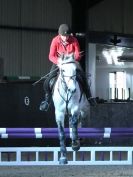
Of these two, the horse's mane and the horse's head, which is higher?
the horse's mane

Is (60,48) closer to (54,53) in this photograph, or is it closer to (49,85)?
(54,53)

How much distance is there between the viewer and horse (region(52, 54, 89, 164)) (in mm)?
9422

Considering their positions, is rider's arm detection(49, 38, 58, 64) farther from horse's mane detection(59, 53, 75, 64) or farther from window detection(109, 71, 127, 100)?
window detection(109, 71, 127, 100)

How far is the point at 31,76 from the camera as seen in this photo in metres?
26.1

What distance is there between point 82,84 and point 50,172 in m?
3.01

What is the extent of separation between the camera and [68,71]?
941cm

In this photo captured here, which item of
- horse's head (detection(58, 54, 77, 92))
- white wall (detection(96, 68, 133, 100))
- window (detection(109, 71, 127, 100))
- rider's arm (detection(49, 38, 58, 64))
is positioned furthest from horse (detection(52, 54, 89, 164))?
window (detection(109, 71, 127, 100))

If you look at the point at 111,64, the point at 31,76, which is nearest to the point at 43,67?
the point at 31,76

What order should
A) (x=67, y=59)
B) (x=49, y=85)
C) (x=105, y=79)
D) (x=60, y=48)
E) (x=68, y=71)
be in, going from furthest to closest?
1. (x=105, y=79)
2. (x=49, y=85)
3. (x=60, y=48)
4. (x=67, y=59)
5. (x=68, y=71)

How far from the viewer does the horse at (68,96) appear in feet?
30.9

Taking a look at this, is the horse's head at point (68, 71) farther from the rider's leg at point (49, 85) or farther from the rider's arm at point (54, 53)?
the rider's leg at point (49, 85)

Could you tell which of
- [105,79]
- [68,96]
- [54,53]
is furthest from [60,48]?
[105,79]

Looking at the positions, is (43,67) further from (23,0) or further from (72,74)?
(72,74)

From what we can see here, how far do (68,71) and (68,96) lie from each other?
439 mm
